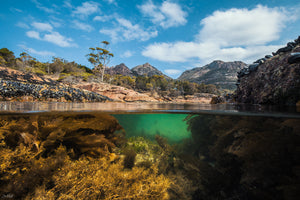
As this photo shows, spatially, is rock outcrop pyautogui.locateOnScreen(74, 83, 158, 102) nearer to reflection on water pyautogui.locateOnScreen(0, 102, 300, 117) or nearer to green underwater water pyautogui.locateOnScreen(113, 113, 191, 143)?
green underwater water pyautogui.locateOnScreen(113, 113, 191, 143)

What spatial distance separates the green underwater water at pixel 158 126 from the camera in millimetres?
6086

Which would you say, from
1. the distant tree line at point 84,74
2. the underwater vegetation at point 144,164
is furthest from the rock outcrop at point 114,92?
the underwater vegetation at point 144,164

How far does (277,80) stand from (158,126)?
5.52 meters

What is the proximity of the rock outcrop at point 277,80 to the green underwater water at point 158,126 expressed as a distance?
3.30 m

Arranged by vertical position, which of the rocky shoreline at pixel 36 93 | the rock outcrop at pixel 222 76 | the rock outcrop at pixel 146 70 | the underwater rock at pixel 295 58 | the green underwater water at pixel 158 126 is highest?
the rock outcrop at pixel 146 70

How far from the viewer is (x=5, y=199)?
200cm

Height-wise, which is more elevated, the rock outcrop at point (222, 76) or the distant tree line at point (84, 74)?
the rock outcrop at point (222, 76)

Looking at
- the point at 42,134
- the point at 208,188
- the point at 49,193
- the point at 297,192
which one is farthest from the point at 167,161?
the point at 42,134

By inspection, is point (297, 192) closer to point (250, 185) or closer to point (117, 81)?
point (250, 185)

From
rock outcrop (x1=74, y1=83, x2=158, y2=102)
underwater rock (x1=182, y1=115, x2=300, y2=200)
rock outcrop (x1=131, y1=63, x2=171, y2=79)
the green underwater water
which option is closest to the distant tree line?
rock outcrop (x1=74, y1=83, x2=158, y2=102)

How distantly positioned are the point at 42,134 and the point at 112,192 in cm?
225

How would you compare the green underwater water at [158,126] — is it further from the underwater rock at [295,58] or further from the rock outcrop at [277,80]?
the underwater rock at [295,58]

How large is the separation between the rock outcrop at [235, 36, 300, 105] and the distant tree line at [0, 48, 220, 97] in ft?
83.6

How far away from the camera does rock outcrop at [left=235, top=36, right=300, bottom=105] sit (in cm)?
359
